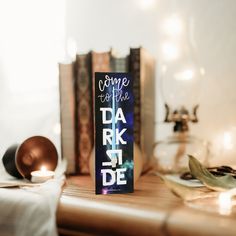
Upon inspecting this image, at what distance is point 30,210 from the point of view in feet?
2.48

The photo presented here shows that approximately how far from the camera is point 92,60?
101cm

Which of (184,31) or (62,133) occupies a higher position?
(184,31)

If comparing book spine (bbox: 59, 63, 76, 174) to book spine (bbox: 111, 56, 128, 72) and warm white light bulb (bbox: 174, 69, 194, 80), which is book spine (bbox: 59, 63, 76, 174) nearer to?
book spine (bbox: 111, 56, 128, 72)

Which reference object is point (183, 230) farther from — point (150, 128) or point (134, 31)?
point (134, 31)

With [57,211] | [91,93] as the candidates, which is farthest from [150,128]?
[57,211]

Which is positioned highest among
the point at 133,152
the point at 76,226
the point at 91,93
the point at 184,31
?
the point at 184,31

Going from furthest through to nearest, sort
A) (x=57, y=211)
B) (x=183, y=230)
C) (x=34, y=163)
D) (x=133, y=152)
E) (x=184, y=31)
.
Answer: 1. (x=184, y=31)
2. (x=34, y=163)
3. (x=133, y=152)
4. (x=57, y=211)
5. (x=183, y=230)

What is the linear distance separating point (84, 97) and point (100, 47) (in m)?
0.25

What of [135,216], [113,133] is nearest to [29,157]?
[113,133]

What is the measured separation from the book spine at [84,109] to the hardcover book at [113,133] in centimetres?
22

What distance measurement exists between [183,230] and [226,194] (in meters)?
0.18

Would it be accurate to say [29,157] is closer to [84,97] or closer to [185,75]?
[84,97]

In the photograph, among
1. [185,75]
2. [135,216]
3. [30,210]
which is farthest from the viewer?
[185,75]

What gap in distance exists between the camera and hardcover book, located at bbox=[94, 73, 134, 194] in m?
0.79
